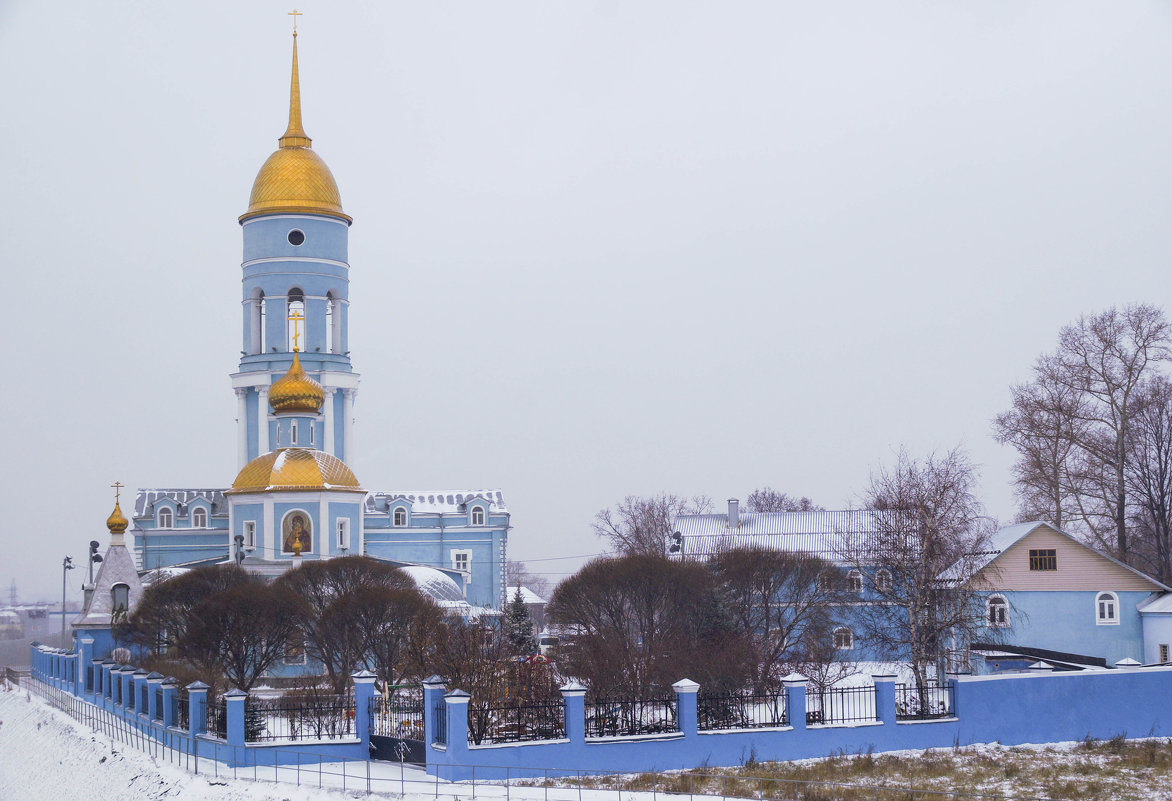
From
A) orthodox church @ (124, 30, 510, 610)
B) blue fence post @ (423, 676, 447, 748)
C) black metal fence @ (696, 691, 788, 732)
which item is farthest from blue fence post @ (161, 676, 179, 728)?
orthodox church @ (124, 30, 510, 610)

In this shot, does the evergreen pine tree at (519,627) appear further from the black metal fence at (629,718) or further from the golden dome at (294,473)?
the golden dome at (294,473)

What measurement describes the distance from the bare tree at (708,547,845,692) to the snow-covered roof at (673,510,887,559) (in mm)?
6262

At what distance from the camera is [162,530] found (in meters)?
59.3

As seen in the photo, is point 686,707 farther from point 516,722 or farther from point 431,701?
point 431,701

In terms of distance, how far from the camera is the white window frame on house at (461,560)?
6203cm

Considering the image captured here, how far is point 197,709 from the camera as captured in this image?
2559 cm

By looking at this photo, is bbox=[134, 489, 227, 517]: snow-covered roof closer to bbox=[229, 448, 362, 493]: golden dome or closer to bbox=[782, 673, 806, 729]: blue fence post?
bbox=[229, 448, 362, 493]: golden dome

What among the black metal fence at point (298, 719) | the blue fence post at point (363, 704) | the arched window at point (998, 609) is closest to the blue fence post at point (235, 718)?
the black metal fence at point (298, 719)

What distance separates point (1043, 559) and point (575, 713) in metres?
20.0

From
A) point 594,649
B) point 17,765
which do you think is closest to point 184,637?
point 17,765

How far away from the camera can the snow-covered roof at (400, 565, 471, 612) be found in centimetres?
4746

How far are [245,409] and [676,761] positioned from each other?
1612 inches

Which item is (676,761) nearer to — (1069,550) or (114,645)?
(1069,550)

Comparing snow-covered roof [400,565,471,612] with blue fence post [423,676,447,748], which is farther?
snow-covered roof [400,565,471,612]
